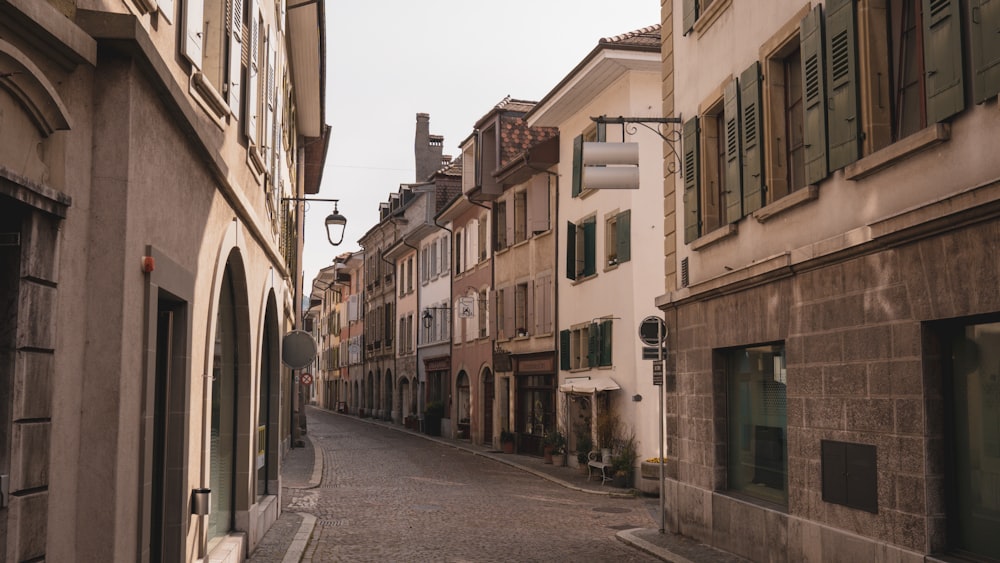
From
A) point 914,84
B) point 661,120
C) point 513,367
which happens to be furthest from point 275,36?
point 513,367

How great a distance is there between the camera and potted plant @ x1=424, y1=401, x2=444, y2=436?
139 ft

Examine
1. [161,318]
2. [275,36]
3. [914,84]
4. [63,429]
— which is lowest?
[63,429]

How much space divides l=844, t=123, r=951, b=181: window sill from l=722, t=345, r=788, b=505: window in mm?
2911

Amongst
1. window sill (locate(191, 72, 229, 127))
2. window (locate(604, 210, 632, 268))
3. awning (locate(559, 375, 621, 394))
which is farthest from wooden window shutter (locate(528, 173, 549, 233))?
window sill (locate(191, 72, 229, 127))

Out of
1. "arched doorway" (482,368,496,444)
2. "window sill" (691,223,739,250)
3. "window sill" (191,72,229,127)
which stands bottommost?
"arched doorway" (482,368,496,444)

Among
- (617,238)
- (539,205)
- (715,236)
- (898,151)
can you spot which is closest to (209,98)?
(898,151)

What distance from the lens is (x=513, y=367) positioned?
32344 millimetres

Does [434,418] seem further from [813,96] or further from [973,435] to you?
[973,435]

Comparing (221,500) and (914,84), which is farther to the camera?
(221,500)

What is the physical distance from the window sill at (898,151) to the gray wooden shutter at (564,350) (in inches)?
718

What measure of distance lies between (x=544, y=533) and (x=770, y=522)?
14.4 feet

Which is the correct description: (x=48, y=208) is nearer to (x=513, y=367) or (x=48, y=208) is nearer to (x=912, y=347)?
(x=912, y=347)

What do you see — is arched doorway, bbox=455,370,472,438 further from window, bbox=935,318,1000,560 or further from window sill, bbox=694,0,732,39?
window, bbox=935,318,1000,560

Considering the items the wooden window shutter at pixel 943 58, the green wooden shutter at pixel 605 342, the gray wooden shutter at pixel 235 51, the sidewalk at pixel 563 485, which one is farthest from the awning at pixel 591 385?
the wooden window shutter at pixel 943 58
